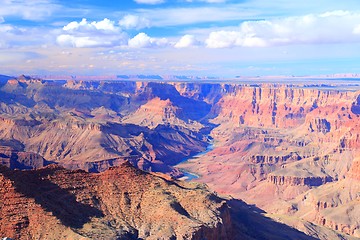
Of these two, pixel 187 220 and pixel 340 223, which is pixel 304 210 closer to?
pixel 340 223

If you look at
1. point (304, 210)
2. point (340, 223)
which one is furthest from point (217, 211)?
point (304, 210)

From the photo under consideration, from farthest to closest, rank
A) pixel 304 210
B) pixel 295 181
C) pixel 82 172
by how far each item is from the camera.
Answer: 1. pixel 295 181
2. pixel 304 210
3. pixel 82 172

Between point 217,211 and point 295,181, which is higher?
point 217,211

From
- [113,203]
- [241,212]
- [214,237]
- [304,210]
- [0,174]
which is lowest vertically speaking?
[304,210]

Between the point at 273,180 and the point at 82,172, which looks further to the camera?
the point at 273,180

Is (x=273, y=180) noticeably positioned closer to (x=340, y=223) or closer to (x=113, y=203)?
(x=340, y=223)

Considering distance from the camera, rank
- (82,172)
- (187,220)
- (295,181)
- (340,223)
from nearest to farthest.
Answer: (187,220) < (82,172) < (340,223) < (295,181)

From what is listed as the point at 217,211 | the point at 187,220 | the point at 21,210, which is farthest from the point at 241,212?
the point at 21,210

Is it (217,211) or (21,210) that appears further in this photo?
(217,211)

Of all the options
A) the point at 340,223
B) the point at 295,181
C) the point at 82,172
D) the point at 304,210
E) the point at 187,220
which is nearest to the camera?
the point at 187,220
